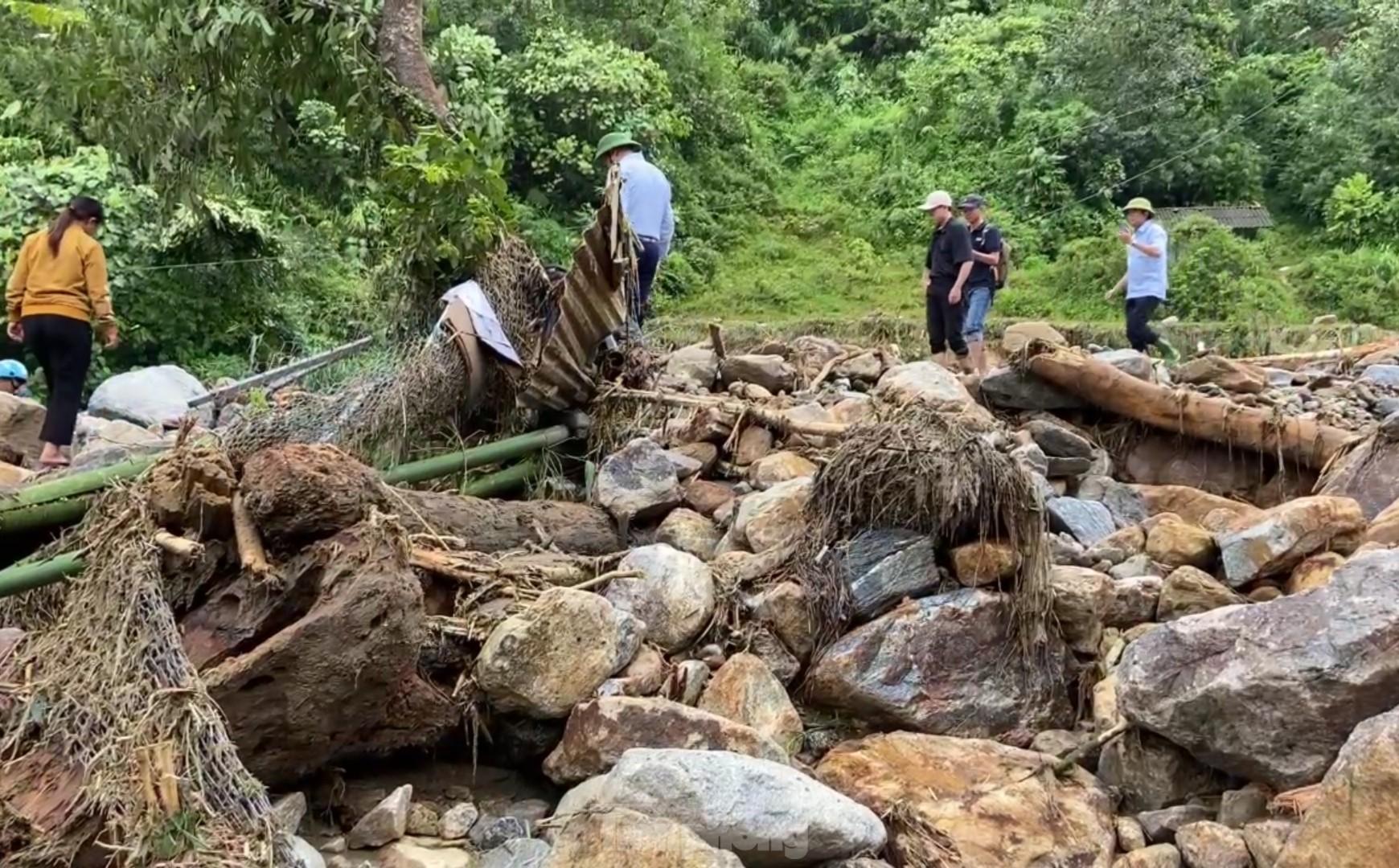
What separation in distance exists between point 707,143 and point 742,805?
64.0 ft

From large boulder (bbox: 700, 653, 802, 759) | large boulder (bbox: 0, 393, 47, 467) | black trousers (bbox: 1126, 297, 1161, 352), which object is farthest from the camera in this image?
black trousers (bbox: 1126, 297, 1161, 352)

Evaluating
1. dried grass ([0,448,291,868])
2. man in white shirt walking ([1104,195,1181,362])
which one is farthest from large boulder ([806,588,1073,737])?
man in white shirt walking ([1104,195,1181,362])

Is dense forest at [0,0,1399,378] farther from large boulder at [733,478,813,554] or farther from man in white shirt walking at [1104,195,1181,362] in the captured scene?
man in white shirt walking at [1104,195,1181,362]

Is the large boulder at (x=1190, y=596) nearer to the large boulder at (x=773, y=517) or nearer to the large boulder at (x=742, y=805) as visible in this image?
the large boulder at (x=773, y=517)

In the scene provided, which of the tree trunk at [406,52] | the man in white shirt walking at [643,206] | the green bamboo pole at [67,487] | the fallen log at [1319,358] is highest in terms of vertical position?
the tree trunk at [406,52]

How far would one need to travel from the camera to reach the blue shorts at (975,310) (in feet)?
28.6

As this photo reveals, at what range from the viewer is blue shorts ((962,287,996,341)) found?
8.71 m

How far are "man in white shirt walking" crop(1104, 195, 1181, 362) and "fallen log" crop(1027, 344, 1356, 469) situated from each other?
109 cm

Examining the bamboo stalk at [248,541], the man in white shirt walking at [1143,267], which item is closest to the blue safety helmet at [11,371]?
the bamboo stalk at [248,541]

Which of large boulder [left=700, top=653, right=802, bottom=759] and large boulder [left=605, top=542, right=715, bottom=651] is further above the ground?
large boulder [left=605, top=542, right=715, bottom=651]

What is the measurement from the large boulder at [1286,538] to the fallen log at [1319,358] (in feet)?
16.3

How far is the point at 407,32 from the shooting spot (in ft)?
23.9

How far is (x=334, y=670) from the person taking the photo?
3.89m

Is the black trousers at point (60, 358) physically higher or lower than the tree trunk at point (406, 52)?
lower
